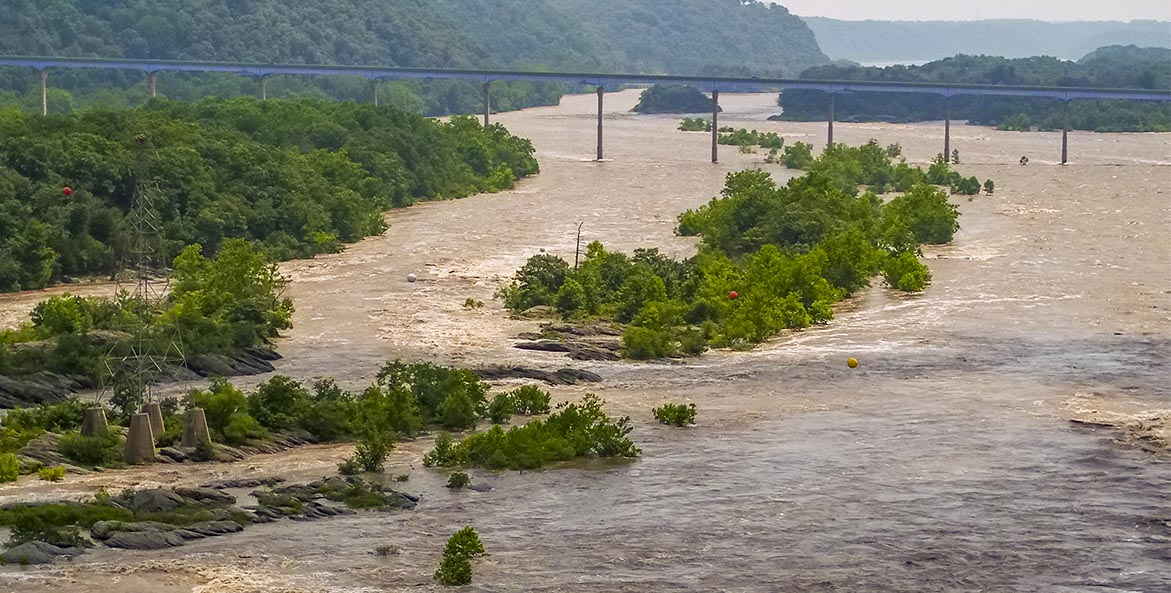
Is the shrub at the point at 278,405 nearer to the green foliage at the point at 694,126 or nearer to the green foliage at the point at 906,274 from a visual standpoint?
the green foliage at the point at 906,274

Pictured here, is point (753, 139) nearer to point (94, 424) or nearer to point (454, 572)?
point (94, 424)

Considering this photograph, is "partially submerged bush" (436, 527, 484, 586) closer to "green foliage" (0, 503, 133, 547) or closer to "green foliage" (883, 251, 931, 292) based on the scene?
"green foliage" (0, 503, 133, 547)

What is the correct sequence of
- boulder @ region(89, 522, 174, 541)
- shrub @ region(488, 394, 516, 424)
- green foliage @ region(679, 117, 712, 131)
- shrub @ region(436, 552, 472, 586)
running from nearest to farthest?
shrub @ region(436, 552, 472, 586)
boulder @ region(89, 522, 174, 541)
shrub @ region(488, 394, 516, 424)
green foliage @ region(679, 117, 712, 131)

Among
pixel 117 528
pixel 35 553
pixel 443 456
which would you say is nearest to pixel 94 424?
pixel 117 528

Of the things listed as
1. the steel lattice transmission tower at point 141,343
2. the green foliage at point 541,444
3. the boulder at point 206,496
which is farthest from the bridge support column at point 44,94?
the boulder at point 206,496

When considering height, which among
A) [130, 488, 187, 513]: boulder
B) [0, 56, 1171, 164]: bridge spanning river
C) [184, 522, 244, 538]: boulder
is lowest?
[184, 522, 244, 538]: boulder

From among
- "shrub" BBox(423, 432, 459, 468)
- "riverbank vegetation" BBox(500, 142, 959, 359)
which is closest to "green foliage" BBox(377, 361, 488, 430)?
"shrub" BBox(423, 432, 459, 468)
